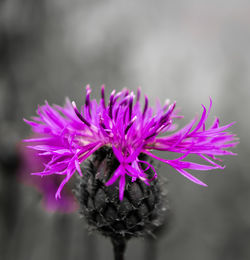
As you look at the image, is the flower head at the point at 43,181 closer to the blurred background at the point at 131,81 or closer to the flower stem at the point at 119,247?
the blurred background at the point at 131,81

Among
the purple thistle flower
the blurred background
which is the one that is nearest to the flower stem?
the purple thistle flower

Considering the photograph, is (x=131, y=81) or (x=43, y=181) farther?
(x=131, y=81)

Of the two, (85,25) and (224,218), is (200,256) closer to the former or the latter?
(224,218)

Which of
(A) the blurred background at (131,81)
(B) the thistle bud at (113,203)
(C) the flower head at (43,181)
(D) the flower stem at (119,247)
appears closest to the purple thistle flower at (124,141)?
(B) the thistle bud at (113,203)

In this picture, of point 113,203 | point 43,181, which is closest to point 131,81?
point 43,181

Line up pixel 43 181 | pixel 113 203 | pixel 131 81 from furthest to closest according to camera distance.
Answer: pixel 131 81, pixel 43 181, pixel 113 203

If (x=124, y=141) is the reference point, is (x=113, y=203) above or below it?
below

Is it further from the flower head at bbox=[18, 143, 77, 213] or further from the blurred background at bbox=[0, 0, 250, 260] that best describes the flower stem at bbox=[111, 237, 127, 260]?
the flower head at bbox=[18, 143, 77, 213]

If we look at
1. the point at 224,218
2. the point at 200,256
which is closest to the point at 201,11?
the point at 224,218

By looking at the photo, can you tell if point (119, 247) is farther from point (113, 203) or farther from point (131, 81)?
point (131, 81)
